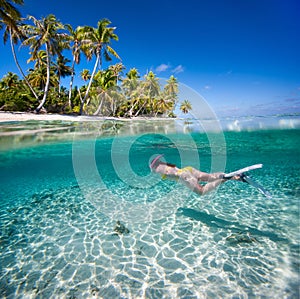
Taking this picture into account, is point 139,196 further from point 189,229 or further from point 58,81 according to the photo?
point 58,81

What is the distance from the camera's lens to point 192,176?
6.11 m

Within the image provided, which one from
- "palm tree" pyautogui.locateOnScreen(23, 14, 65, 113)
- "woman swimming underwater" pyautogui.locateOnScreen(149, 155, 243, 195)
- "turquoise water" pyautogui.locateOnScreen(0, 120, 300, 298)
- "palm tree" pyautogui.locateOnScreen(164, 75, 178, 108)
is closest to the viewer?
"turquoise water" pyautogui.locateOnScreen(0, 120, 300, 298)

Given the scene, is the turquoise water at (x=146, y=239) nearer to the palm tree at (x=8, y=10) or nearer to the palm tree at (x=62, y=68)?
the palm tree at (x=8, y=10)

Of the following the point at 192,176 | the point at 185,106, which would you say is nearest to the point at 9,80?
the point at 192,176

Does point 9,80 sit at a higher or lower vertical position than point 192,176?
higher

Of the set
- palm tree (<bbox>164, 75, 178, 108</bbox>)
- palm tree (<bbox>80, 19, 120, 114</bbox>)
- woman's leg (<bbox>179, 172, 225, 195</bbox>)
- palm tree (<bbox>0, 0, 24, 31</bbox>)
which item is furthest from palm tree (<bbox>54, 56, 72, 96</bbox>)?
woman's leg (<bbox>179, 172, 225, 195</bbox>)

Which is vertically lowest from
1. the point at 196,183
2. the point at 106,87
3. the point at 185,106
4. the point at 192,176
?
the point at 196,183

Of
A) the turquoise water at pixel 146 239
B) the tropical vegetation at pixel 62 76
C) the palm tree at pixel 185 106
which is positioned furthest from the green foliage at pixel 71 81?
the palm tree at pixel 185 106

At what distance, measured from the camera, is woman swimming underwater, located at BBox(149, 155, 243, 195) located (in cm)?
573

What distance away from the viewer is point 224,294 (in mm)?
3510

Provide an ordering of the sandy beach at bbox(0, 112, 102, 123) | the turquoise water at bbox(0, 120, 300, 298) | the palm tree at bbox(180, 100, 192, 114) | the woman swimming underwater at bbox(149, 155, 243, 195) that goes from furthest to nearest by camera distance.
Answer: the palm tree at bbox(180, 100, 192, 114)
the sandy beach at bbox(0, 112, 102, 123)
the woman swimming underwater at bbox(149, 155, 243, 195)
the turquoise water at bbox(0, 120, 300, 298)

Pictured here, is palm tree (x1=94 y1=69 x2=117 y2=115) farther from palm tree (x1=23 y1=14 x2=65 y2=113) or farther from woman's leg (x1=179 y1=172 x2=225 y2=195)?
woman's leg (x1=179 y1=172 x2=225 y2=195)

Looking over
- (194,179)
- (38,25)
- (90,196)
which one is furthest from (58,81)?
(194,179)

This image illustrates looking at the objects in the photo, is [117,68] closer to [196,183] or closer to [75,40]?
[75,40]
